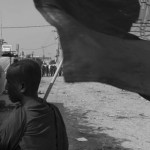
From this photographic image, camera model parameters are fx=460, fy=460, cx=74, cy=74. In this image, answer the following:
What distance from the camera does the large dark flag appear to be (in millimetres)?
2025

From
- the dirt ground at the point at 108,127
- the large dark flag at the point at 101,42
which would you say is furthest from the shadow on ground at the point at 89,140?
the large dark flag at the point at 101,42

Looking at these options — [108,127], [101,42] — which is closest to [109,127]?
[108,127]

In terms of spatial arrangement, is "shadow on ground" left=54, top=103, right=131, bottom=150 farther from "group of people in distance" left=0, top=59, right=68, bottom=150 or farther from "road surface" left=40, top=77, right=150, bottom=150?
"group of people in distance" left=0, top=59, right=68, bottom=150

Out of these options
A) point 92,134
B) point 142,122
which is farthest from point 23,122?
point 142,122

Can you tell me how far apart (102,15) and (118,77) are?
37 cm

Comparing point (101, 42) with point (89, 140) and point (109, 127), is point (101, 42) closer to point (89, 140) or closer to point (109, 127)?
point (89, 140)

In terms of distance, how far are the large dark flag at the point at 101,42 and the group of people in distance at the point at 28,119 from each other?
1.68 ft

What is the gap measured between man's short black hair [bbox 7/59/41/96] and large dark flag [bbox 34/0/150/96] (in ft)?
1.58

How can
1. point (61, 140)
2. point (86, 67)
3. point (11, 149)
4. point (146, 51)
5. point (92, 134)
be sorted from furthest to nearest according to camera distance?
point (92, 134) → point (61, 140) → point (11, 149) → point (146, 51) → point (86, 67)

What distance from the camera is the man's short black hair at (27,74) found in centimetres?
258

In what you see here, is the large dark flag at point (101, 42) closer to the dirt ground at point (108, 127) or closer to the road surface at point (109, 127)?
the dirt ground at point (108, 127)

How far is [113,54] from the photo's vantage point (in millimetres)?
2098

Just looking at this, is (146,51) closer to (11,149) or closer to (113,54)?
(113,54)

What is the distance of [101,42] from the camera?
2.13m
